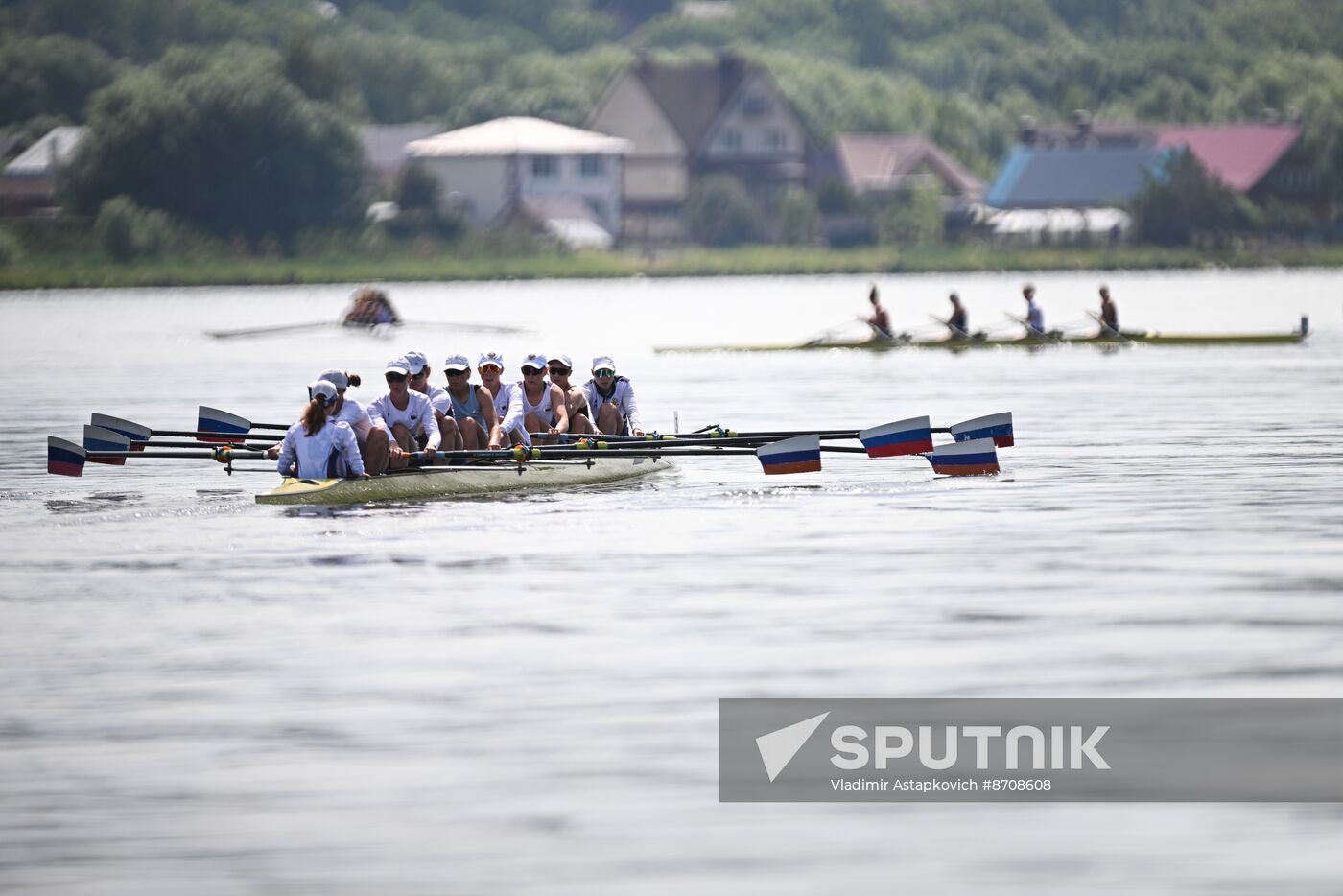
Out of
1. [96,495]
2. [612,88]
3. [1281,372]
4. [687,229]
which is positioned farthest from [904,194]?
[96,495]

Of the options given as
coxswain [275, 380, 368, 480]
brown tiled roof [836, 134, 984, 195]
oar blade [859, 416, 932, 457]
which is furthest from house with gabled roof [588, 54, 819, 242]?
coxswain [275, 380, 368, 480]

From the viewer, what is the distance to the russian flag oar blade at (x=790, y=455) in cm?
2619

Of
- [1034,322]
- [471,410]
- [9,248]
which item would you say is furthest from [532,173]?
[471,410]

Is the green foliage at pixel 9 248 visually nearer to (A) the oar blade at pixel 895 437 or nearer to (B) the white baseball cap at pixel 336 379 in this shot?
(A) the oar blade at pixel 895 437

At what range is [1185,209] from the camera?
13838cm

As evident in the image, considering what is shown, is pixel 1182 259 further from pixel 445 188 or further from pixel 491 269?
pixel 445 188

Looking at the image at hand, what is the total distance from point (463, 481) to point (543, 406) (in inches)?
68.9

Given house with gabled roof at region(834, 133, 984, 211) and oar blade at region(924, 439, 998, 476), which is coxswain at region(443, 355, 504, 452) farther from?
house with gabled roof at region(834, 133, 984, 211)

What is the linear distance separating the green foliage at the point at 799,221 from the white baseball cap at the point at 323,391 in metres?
127

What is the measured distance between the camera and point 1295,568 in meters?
20.1

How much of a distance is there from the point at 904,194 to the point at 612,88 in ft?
87.3

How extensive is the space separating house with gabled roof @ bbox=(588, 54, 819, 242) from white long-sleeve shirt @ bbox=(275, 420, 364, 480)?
14006cm

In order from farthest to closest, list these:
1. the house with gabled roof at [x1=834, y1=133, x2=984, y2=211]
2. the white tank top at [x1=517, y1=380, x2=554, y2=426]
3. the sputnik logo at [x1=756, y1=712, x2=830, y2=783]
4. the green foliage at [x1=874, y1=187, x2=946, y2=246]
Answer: the house with gabled roof at [x1=834, y1=133, x2=984, y2=211], the green foliage at [x1=874, y1=187, x2=946, y2=246], the white tank top at [x1=517, y1=380, x2=554, y2=426], the sputnik logo at [x1=756, y1=712, x2=830, y2=783]

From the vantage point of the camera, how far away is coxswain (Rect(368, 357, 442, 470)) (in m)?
24.6
